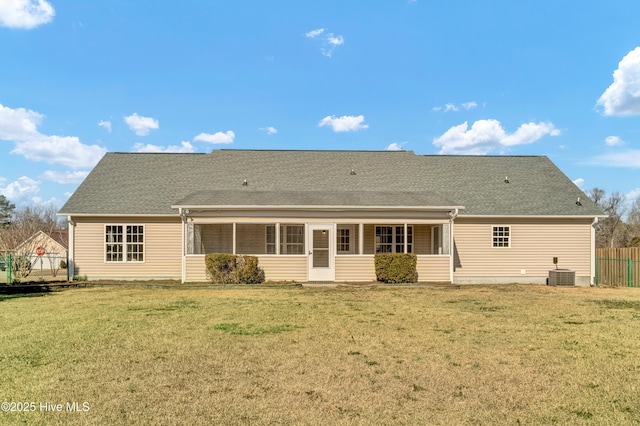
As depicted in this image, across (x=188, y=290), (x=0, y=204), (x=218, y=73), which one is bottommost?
(x=188, y=290)

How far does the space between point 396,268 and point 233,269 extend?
6.15 meters

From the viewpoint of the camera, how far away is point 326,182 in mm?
21188

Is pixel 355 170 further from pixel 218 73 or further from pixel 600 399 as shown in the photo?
pixel 600 399

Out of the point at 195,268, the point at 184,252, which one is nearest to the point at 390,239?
the point at 195,268

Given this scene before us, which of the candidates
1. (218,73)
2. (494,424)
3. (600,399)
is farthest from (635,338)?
(218,73)

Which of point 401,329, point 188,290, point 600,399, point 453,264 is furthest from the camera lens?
point 453,264

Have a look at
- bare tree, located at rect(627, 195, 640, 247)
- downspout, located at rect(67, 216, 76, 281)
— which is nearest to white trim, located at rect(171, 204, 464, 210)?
downspout, located at rect(67, 216, 76, 281)

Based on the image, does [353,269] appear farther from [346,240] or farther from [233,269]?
[233,269]

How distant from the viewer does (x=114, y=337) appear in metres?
7.80

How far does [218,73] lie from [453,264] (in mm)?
14814

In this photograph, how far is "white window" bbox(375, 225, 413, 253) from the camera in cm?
1913

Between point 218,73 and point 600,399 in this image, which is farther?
point 218,73

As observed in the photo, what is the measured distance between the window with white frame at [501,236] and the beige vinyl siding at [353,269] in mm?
5446

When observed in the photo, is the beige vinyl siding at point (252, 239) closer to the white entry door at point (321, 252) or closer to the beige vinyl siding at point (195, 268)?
the beige vinyl siding at point (195, 268)
